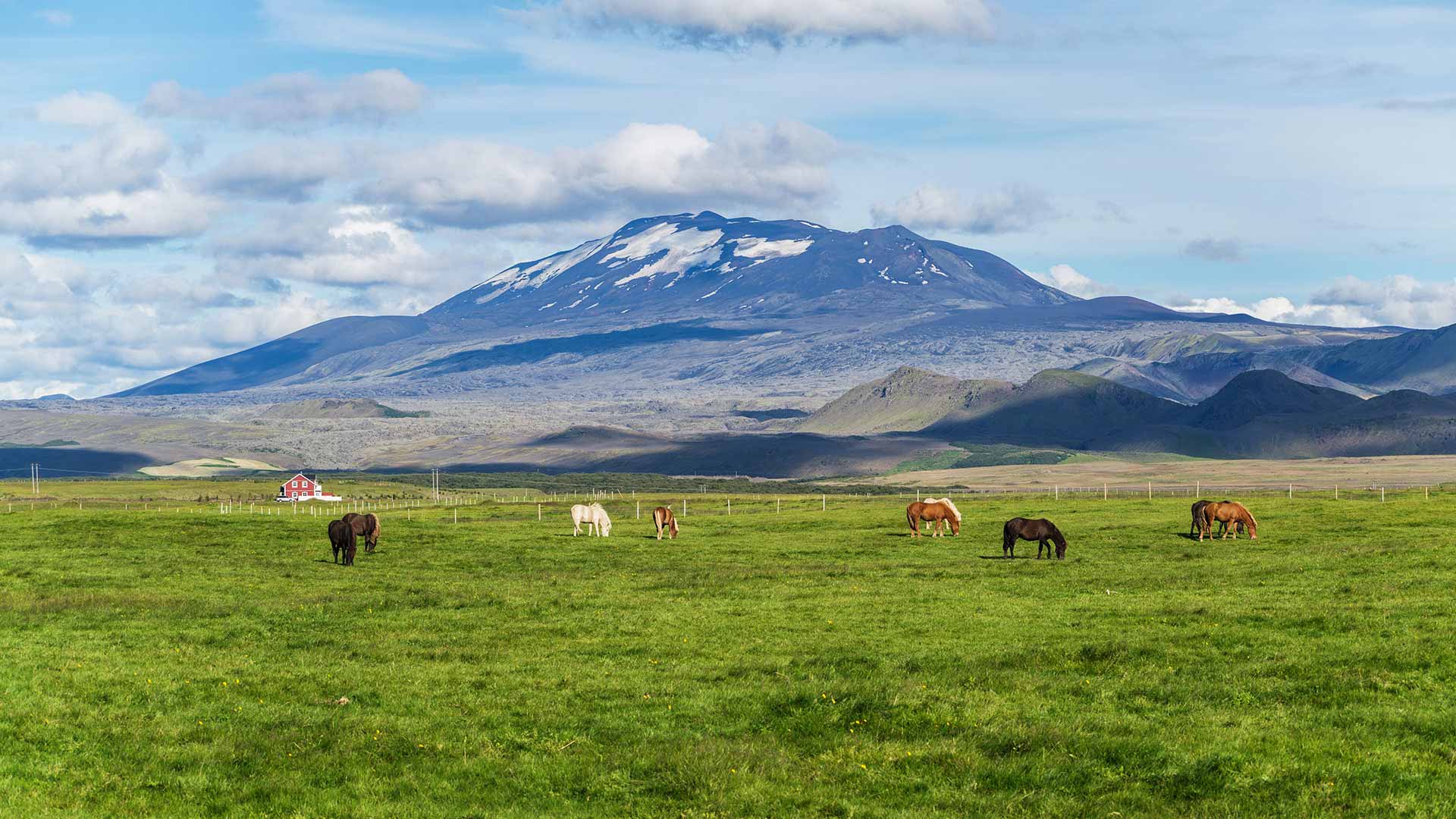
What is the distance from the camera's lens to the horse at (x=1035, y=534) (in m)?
49.9

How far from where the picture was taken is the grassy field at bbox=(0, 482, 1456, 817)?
18656mm

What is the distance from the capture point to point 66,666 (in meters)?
27.1

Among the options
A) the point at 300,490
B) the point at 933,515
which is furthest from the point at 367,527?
the point at 300,490

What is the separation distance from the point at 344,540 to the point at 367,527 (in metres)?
3.38

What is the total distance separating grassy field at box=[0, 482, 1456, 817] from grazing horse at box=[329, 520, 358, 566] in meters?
2.83

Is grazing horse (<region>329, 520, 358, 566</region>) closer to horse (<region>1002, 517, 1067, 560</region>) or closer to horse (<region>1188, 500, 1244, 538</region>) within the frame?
horse (<region>1002, 517, 1067, 560</region>)

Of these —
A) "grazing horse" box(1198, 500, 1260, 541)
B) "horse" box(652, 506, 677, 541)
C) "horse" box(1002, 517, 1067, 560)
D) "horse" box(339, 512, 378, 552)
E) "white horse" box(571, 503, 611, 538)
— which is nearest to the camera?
"horse" box(1002, 517, 1067, 560)

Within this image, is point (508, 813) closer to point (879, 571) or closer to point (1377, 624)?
point (1377, 624)

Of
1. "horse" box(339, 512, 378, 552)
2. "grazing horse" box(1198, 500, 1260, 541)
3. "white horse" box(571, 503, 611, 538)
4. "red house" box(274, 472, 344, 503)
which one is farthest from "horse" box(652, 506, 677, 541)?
"red house" box(274, 472, 344, 503)

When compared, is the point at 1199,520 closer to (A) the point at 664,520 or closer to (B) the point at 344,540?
(A) the point at 664,520

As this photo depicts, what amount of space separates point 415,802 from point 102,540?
4517 centimetres

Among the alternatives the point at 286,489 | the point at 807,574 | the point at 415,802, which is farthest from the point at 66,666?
the point at 286,489

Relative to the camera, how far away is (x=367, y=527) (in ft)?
178

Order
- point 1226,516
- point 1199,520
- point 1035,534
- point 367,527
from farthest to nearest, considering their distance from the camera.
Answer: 1. point 1226,516
2. point 1199,520
3. point 367,527
4. point 1035,534
